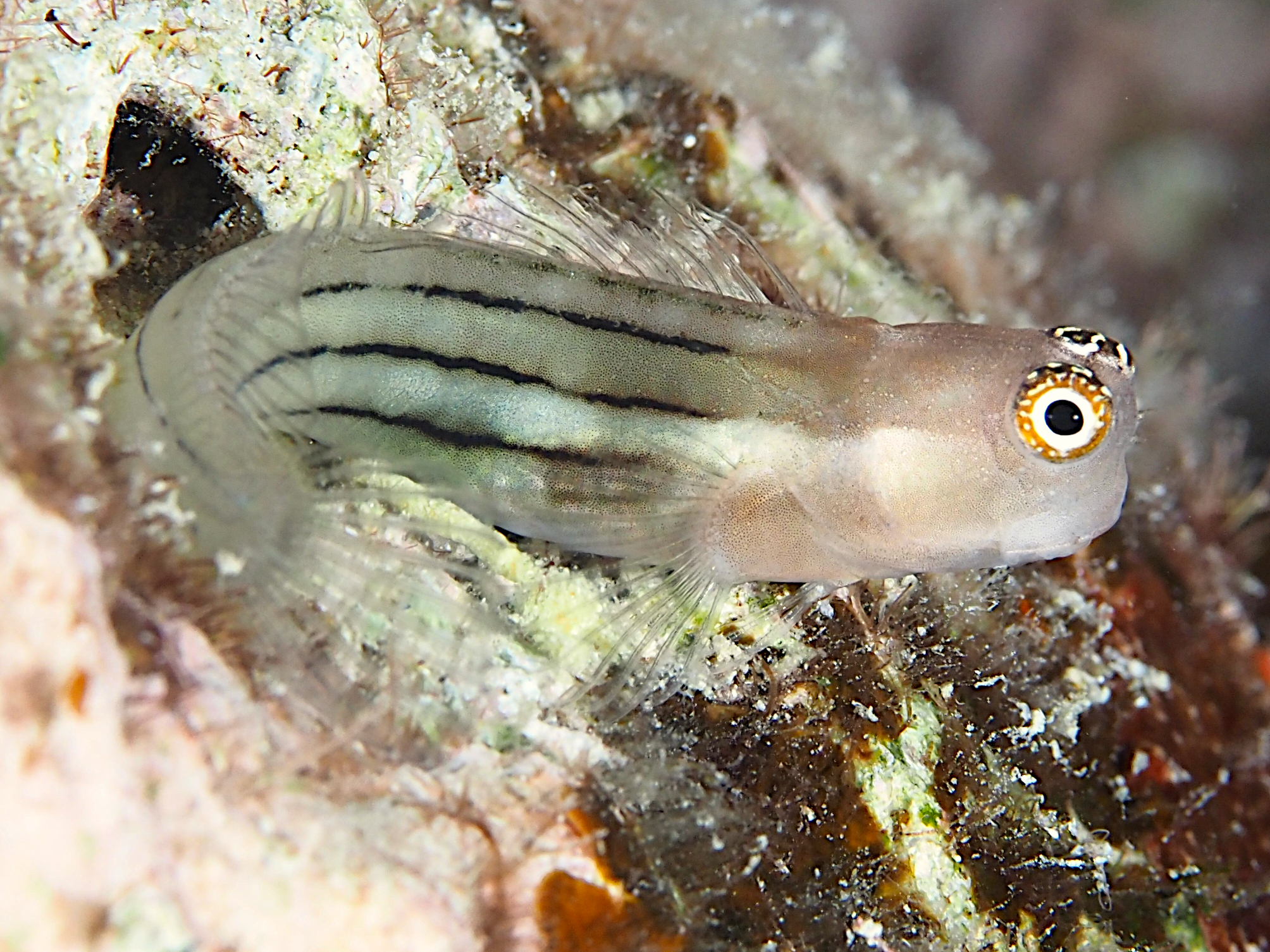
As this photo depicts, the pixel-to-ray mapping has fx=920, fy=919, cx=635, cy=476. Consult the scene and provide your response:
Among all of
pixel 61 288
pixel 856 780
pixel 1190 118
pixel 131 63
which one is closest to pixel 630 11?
pixel 131 63

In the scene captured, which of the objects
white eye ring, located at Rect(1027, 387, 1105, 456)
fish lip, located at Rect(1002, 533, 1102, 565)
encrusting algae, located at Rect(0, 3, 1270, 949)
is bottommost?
encrusting algae, located at Rect(0, 3, 1270, 949)

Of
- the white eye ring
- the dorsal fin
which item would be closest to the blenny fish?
the white eye ring

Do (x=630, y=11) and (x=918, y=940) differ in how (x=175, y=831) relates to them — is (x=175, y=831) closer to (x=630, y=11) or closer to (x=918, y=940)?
(x=918, y=940)

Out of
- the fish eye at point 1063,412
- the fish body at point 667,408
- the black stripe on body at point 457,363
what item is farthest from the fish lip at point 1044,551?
the black stripe on body at point 457,363

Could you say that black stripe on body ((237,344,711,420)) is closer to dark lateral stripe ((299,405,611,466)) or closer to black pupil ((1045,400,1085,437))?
dark lateral stripe ((299,405,611,466))

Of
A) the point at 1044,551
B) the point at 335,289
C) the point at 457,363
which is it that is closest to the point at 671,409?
the point at 457,363

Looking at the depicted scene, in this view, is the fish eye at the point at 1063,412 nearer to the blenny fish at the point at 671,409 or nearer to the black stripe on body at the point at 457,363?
the blenny fish at the point at 671,409
